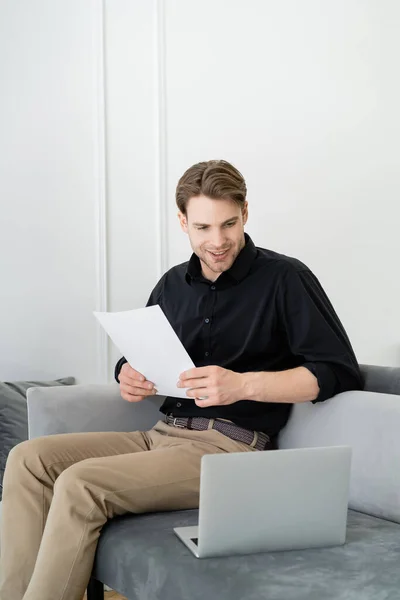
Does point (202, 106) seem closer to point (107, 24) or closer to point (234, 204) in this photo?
point (107, 24)

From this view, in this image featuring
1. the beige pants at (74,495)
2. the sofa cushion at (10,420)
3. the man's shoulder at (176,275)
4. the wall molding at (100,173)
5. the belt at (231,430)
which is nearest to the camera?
the beige pants at (74,495)

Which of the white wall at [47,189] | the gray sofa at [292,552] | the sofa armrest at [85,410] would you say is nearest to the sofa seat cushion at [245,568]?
the gray sofa at [292,552]

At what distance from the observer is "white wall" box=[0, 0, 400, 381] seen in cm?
352

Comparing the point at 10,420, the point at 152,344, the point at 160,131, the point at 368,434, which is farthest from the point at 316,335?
the point at 160,131

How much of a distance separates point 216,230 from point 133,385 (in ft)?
1.52

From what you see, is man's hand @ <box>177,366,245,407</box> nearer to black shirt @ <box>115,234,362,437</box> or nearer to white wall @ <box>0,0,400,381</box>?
black shirt @ <box>115,234,362,437</box>

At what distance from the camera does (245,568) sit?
151 cm

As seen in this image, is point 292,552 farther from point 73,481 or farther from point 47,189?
point 47,189

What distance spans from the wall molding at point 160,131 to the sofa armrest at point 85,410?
1.31 m

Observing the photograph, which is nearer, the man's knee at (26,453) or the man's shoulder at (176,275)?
the man's knee at (26,453)

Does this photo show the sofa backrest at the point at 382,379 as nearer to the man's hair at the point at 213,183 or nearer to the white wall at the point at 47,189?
the man's hair at the point at 213,183

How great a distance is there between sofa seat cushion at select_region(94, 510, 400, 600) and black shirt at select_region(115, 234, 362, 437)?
1.26 ft

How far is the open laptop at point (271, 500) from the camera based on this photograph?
5.08 ft

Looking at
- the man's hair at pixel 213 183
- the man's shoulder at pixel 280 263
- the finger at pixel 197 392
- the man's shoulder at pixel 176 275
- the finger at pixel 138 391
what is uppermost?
the man's hair at pixel 213 183
